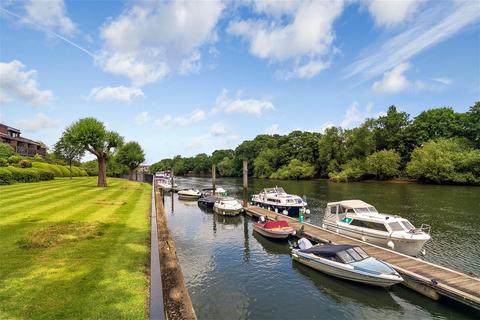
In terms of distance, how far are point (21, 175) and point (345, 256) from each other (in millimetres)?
49692

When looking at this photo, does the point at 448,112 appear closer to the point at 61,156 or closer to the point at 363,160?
the point at 363,160

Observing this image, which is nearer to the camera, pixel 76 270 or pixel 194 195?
pixel 76 270

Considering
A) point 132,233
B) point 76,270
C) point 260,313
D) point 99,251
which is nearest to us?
point 76,270

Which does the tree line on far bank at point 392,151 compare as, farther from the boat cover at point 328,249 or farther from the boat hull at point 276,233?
the boat cover at point 328,249

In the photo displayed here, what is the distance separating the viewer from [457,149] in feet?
269

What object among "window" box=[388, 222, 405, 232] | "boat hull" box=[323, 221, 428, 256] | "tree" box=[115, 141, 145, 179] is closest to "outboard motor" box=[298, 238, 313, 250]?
"boat hull" box=[323, 221, 428, 256]

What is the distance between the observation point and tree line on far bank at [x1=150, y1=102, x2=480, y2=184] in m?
78.9

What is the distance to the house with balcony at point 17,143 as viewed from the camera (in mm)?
79625

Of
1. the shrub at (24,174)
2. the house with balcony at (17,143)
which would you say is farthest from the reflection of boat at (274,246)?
the house with balcony at (17,143)

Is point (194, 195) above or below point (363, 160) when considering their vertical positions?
below

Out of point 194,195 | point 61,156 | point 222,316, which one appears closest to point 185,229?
point 222,316

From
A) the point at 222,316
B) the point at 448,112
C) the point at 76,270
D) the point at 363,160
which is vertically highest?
the point at 448,112

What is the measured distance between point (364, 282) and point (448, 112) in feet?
325

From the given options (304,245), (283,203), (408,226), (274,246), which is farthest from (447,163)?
(304,245)
